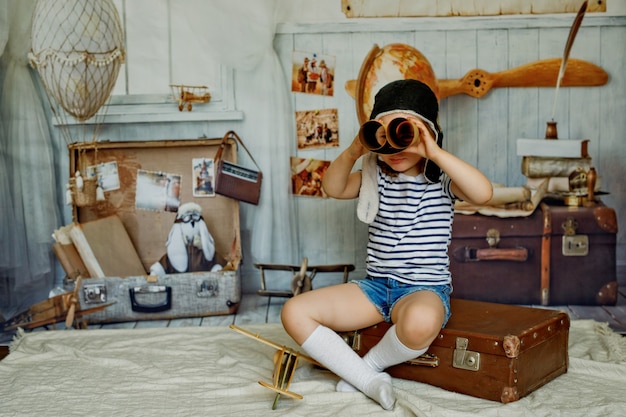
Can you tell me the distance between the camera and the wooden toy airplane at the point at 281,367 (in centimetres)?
183

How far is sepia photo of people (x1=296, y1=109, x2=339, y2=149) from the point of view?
2699 millimetres

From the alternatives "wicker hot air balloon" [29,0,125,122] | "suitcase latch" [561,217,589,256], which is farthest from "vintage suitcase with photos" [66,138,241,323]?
"suitcase latch" [561,217,589,256]

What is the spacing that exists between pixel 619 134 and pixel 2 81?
221 cm

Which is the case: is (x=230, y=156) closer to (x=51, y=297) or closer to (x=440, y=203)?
(x=51, y=297)

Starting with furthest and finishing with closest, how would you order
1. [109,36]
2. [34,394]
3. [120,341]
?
[109,36]
[120,341]
[34,394]

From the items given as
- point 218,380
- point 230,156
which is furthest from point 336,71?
point 218,380

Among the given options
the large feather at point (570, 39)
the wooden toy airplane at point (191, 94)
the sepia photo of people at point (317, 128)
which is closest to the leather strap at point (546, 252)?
the large feather at point (570, 39)

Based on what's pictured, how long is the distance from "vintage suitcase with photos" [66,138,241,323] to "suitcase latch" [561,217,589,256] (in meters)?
1.16

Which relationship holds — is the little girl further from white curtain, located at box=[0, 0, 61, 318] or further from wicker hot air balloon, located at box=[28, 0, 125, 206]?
white curtain, located at box=[0, 0, 61, 318]

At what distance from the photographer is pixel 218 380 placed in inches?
82.5

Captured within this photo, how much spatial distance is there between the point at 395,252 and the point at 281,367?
439 mm

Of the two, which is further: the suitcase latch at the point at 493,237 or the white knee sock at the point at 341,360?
the suitcase latch at the point at 493,237

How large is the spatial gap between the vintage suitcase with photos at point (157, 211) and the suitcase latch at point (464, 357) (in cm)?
102

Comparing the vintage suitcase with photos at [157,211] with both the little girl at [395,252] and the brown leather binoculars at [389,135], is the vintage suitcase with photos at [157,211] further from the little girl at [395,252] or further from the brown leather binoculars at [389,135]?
the brown leather binoculars at [389,135]
